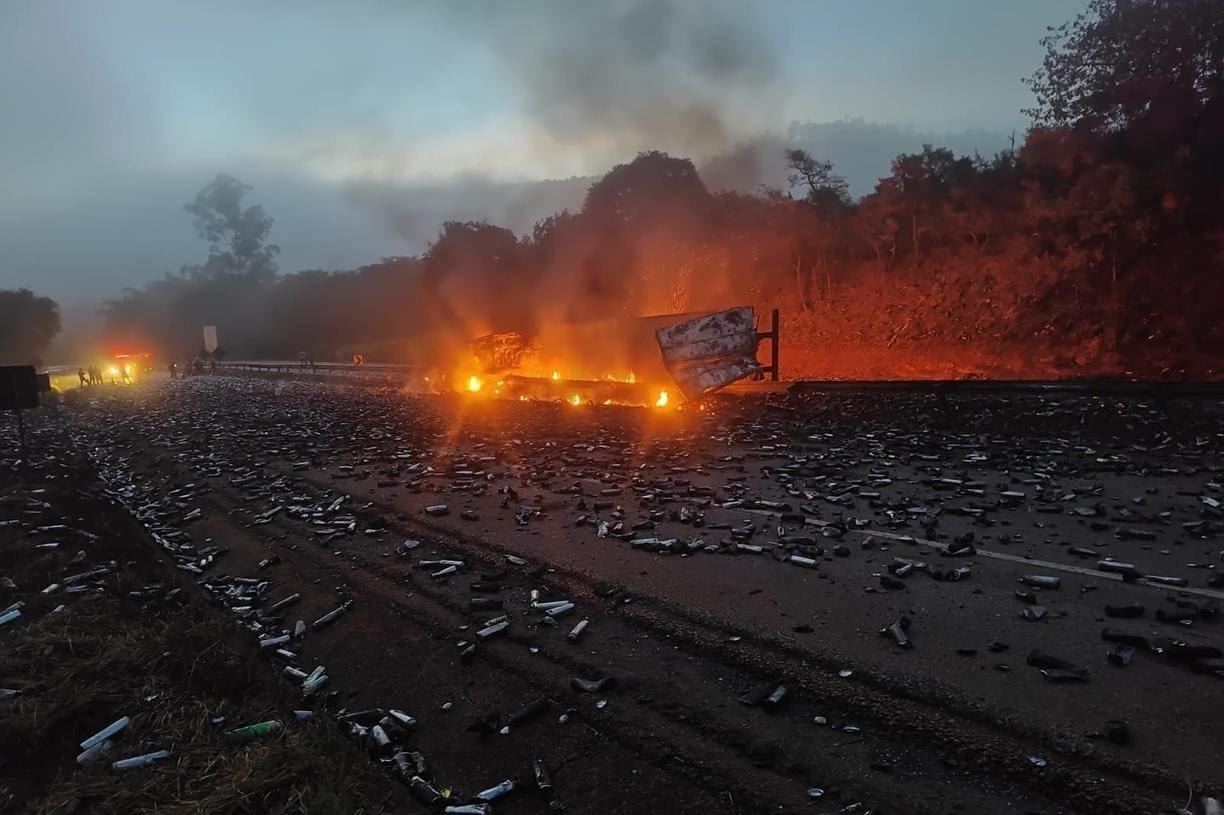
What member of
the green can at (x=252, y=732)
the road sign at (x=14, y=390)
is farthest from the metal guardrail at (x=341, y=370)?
the green can at (x=252, y=732)

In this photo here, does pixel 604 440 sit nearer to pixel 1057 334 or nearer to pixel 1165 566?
pixel 1165 566

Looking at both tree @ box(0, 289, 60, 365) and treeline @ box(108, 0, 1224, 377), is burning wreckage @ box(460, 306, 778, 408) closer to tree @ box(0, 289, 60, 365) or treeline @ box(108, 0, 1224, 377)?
treeline @ box(108, 0, 1224, 377)

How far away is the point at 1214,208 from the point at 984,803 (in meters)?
25.3

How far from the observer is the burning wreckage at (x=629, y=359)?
16562mm

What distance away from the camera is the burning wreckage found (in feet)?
54.3

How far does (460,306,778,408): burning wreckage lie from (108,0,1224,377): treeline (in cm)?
461

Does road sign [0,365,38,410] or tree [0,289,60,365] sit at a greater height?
tree [0,289,60,365]

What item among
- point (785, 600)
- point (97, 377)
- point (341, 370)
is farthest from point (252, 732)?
point (97, 377)

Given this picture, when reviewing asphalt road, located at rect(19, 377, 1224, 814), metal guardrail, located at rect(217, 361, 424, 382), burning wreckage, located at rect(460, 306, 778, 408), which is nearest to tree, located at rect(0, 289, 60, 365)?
metal guardrail, located at rect(217, 361, 424, 382)

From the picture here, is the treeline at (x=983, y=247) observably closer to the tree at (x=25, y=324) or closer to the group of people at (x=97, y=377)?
the group of people at (x=97, y=377)

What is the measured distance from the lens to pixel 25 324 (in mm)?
72375

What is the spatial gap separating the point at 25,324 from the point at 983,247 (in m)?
91.5

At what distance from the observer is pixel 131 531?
26.3 ft

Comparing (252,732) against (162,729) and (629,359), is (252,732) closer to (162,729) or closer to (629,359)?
(162,729)
